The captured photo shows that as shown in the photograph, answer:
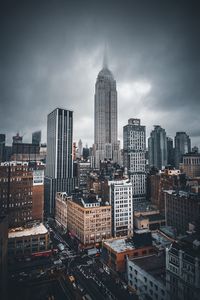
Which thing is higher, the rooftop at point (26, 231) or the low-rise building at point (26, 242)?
the rooftop at point (26, 231)

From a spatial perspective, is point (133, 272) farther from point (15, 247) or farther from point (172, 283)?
point (15, 247)

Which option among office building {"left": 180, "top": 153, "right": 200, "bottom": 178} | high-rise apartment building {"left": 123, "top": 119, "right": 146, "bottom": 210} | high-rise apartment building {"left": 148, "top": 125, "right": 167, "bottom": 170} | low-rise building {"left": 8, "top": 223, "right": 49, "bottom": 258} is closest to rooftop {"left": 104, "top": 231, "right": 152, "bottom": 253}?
low-rise building {"left": 8, "top": 223, "right": 49, "bottom": 258}

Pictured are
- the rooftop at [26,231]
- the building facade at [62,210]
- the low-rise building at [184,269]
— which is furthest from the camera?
the building facade at [62,210]

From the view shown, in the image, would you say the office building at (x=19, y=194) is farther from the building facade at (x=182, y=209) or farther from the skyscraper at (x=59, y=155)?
the building facade at (x=182, y=209)

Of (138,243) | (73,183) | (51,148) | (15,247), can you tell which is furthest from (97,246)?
(51,148)

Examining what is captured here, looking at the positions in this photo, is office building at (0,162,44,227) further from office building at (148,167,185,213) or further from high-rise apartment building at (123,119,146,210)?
high-rise apartment building at (123,119,146,210)

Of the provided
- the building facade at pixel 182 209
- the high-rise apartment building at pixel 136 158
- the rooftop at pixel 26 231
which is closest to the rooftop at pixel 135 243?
the building facade at pixel 182 209
